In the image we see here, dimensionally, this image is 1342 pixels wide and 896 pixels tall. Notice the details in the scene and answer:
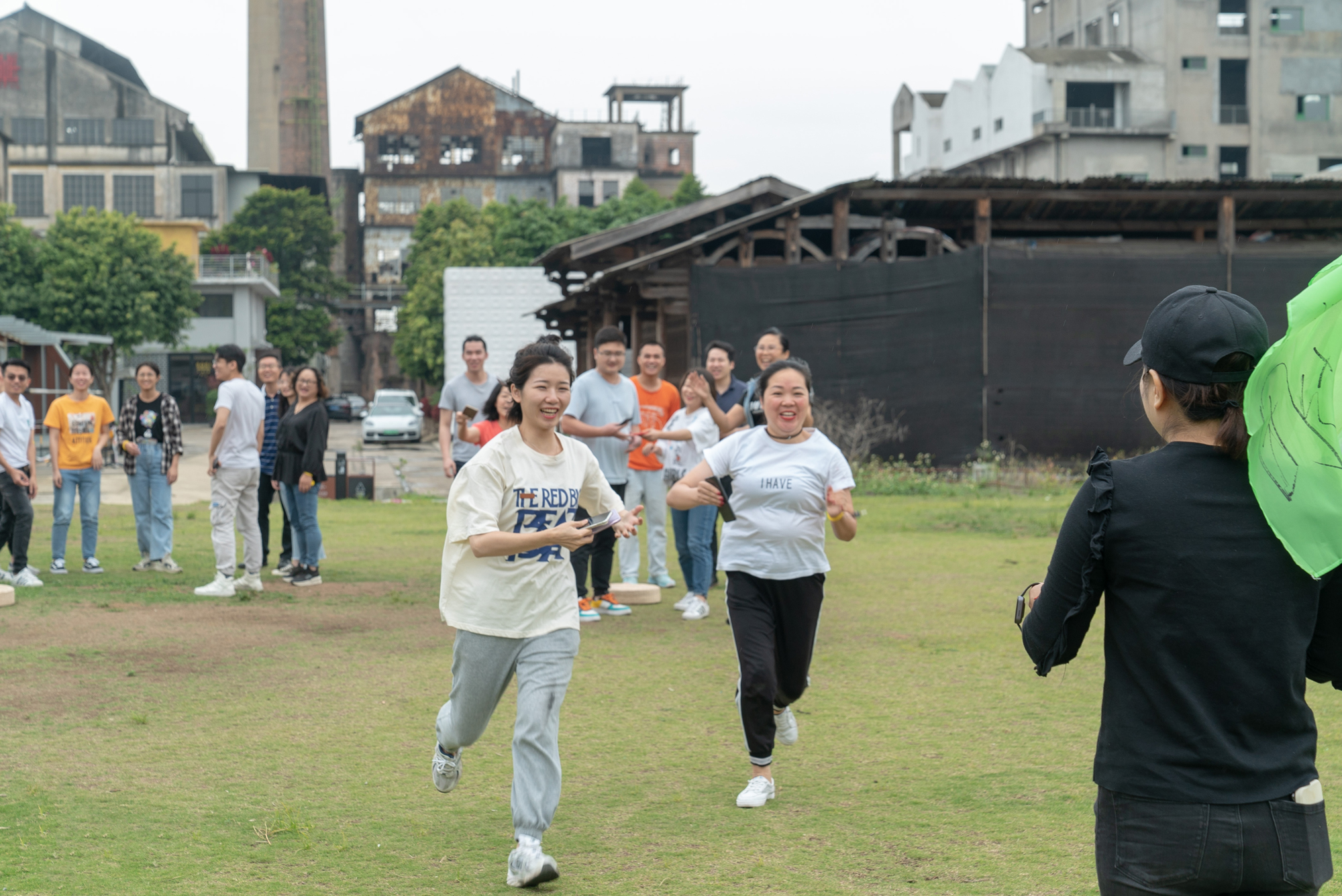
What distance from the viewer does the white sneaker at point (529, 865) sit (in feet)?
13.8

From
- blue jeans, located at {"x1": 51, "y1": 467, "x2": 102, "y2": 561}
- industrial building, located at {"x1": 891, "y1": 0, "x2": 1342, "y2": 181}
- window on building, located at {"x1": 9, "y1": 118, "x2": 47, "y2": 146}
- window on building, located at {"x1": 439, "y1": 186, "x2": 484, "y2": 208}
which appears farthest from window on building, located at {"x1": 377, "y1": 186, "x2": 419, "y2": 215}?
blue jeans, located at {"x1": 51, "y1": 467, "x2": 102, "y2": 561}

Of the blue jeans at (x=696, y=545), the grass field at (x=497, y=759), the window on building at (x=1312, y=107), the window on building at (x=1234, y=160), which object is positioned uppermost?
the window on building at (x=1312, y=107)

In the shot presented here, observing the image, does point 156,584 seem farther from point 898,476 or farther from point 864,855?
point 898,476

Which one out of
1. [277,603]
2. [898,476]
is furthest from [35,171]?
[277,603]

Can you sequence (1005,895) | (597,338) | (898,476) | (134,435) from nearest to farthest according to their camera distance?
(1005,895), (597,338), (134,435), (898,476)

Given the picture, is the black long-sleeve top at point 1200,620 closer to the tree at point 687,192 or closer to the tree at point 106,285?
the tree at point 106,285

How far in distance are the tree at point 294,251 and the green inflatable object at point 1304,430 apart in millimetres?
61943

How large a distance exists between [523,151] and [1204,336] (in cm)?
8388

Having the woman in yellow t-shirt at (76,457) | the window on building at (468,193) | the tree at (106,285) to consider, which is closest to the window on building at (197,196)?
the tree at (106,285)

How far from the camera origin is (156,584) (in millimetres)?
10859

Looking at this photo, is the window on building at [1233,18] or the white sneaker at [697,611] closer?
the white sneaker at [697,611]

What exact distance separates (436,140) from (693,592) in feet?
250

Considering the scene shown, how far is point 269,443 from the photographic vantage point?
36.8 ft

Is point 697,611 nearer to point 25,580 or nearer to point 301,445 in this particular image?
point 301,445
